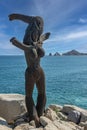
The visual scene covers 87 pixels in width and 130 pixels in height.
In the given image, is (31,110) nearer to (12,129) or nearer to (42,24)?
(12,129)

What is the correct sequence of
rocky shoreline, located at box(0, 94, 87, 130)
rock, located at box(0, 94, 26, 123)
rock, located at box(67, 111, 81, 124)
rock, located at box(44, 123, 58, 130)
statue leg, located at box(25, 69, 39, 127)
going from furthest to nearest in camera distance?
rock, located at box(0, 94, 26, 123), rock, located at box(67, 111, 81, 124), statue leg, located at box(25, 69, 39, 127), rocky shoreline, located at box(0, 94, 87, 130), rock, located at box(44, 123, 58, 130)

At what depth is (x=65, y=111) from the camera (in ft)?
26.1

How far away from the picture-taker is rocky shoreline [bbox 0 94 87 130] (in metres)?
6.46

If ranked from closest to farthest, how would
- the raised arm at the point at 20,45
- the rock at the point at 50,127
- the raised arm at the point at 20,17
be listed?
the rock at the point at 50,127 → the raised arm at the point at 20,45 → the raised arm at the point at 20,17

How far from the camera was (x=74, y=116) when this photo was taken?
24.3 feet

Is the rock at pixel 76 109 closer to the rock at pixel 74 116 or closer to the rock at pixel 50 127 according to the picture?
the rock at pixel 74 116

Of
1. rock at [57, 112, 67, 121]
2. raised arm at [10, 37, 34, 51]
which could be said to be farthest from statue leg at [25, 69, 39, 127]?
rock at [57, 112, 67, 121]

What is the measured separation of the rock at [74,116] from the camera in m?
7.32

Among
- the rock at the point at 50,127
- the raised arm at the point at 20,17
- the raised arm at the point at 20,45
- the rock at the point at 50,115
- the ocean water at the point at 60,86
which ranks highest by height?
the raised arm at the point at 20,17

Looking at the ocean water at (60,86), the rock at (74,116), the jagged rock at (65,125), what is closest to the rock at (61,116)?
the rock at (74,116)

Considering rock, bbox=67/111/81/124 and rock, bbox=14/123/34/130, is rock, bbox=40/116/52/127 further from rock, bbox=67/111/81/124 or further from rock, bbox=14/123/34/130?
rock, bbox=67/111/81/124

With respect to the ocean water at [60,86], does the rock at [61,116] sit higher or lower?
higher

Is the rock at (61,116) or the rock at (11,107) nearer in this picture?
the rock at (61,116)

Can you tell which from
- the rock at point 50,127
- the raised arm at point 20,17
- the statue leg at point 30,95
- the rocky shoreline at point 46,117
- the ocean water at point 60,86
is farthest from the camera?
the ocean water at point 60,86
